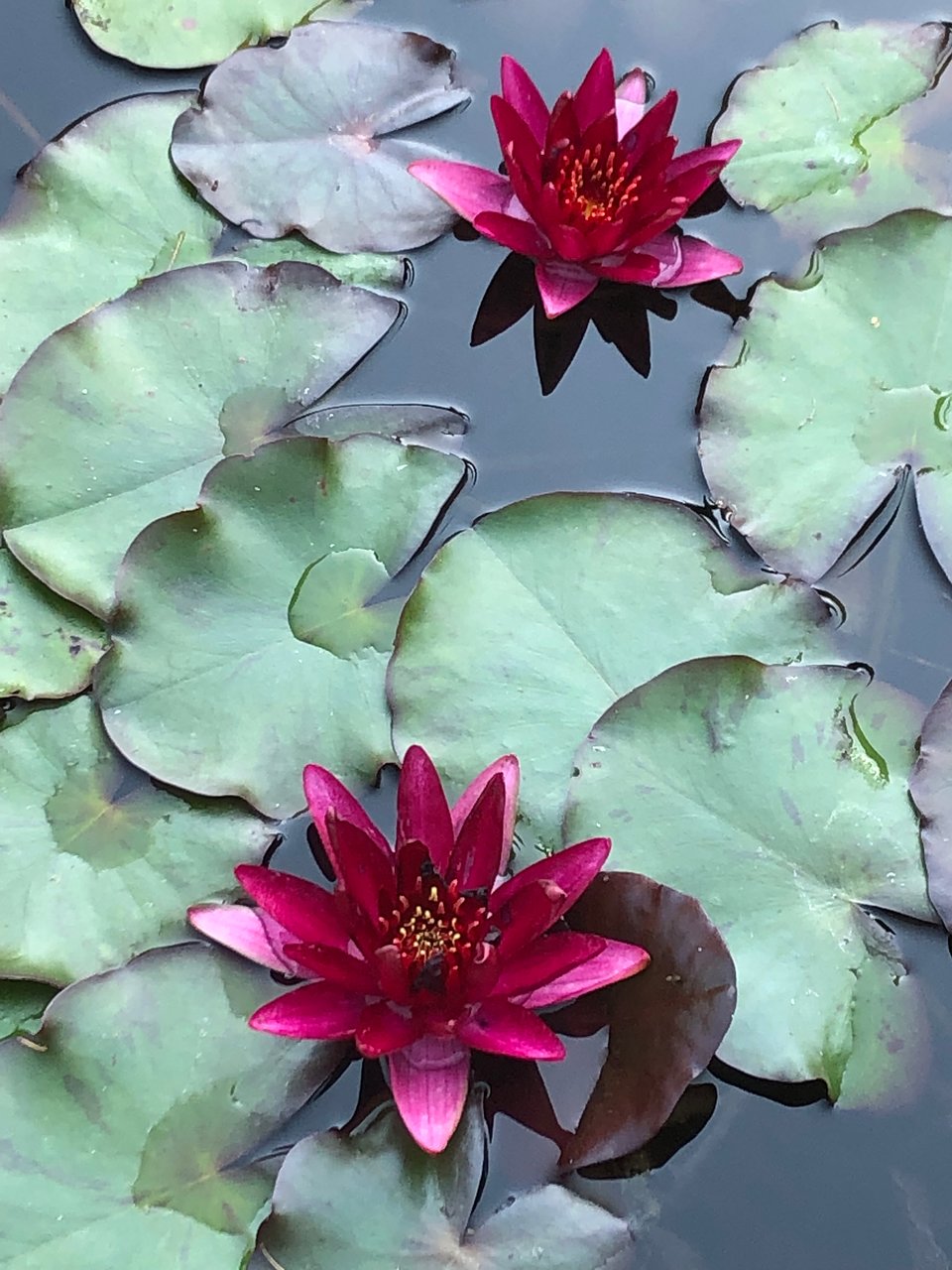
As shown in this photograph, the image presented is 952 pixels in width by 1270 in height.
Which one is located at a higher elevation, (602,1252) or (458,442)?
(458,442)

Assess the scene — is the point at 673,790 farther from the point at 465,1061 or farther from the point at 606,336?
the point at 606,336

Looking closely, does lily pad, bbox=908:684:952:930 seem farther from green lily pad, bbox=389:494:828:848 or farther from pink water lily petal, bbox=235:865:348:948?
pink water lily petal, bbox=235:865:348:948

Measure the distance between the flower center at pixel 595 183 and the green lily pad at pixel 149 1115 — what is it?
4.03ft

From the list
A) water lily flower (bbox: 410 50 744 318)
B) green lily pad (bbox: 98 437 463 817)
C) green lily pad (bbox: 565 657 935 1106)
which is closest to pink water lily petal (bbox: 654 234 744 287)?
water lily flower (bbox: 410 50 744 318)

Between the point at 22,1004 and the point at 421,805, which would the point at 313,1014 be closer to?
the point at 421,805

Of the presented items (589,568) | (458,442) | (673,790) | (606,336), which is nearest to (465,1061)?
(673,790)

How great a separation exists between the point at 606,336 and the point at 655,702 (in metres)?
0.71

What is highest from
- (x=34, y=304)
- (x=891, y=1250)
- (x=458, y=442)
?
(x=34, y=304)

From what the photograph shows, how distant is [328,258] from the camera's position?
1.88 m

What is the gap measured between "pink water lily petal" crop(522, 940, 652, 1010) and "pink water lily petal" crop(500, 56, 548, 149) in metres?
1.27

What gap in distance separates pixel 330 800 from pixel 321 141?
3.91 feet

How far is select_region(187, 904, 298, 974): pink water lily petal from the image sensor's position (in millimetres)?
1299

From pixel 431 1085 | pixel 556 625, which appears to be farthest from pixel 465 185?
pixel 431 1085

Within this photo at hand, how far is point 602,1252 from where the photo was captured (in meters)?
1.25
